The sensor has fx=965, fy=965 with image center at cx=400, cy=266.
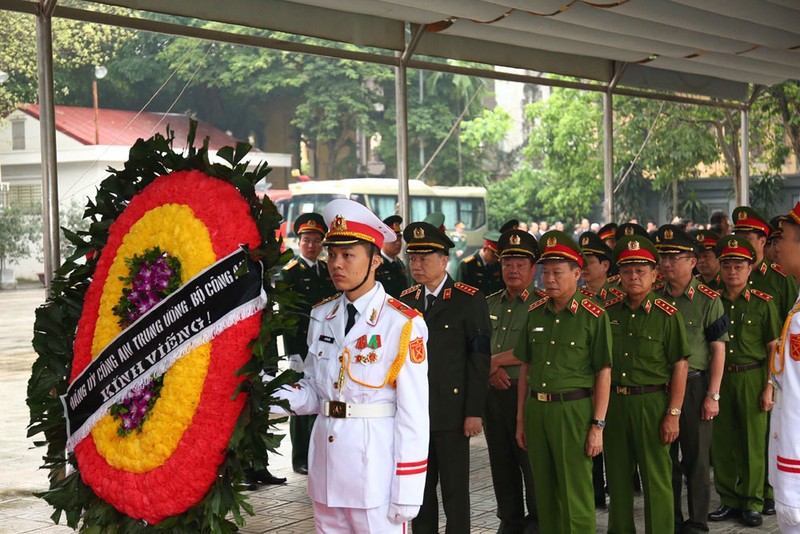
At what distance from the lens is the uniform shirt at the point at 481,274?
9.07 meters

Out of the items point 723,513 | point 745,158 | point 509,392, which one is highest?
point 745,158

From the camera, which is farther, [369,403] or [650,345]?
[650,345]

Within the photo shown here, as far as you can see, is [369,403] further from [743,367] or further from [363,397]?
[743,367]

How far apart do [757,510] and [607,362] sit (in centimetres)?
205

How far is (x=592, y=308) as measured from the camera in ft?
16.1

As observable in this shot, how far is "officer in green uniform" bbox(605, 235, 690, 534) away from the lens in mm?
5230

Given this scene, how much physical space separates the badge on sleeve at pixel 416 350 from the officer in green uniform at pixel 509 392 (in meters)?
2.10

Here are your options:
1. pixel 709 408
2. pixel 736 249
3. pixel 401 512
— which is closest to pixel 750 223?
pixel 736 249

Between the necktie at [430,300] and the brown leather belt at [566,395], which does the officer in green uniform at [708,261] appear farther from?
the necktie at [430,300]

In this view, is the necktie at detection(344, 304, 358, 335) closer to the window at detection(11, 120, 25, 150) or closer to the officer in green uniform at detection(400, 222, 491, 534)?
the officer in green uniform at detection(400, 222, 491, 534)

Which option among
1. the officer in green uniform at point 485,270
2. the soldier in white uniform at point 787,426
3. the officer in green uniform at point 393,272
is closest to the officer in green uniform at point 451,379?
the soldier in white uniform at point 787,426

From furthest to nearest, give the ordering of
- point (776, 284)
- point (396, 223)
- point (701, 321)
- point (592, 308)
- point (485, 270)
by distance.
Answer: point (485, 270) → point (396, 223) → point (776, 284) → point (701, 321) → point (592, 308)

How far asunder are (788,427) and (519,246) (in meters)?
2.77

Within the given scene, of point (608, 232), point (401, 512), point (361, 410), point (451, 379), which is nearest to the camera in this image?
point (401, 512)
